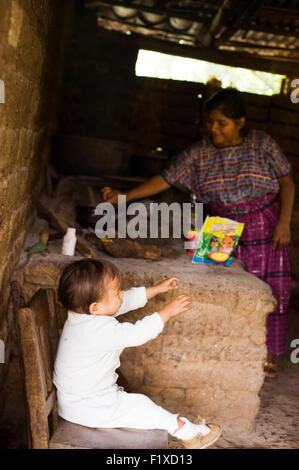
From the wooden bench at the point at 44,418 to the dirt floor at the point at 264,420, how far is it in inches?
21.1

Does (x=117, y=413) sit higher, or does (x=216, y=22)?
(x=216, y=22)

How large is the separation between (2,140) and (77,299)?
0.68 m

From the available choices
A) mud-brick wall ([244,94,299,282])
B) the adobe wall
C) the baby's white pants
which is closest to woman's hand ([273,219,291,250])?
the adobe wall

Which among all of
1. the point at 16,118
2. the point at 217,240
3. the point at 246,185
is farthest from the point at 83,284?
the point at 246,185

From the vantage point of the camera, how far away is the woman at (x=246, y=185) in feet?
9.81

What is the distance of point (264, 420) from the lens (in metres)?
2.87

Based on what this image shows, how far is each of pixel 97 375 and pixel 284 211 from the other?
5.75 feet

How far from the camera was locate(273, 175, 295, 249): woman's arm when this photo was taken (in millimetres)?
3059

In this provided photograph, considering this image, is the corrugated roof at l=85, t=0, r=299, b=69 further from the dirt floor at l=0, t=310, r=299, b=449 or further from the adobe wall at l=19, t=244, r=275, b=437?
the dirt floor at l=0, t=310, r=299, b=449

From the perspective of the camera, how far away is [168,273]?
2.59 meters

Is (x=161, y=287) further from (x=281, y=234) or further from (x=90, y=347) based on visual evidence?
(x=281, y=234)

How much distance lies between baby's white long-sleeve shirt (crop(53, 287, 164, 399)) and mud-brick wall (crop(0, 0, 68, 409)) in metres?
0.44

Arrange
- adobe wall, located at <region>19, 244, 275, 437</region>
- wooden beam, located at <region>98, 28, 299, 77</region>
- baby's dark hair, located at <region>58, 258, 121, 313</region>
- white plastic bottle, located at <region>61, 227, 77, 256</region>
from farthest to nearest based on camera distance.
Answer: wooden beam, located at <region>98, 28, 299, 77</region> < white plastic bottle, located at <region>61, 227, 77, 256</region> < adobe wall, located at <region>19, 244, 275, 437</region> < baby's dark hair, located at <region>58, 258, 121, 313</region>
